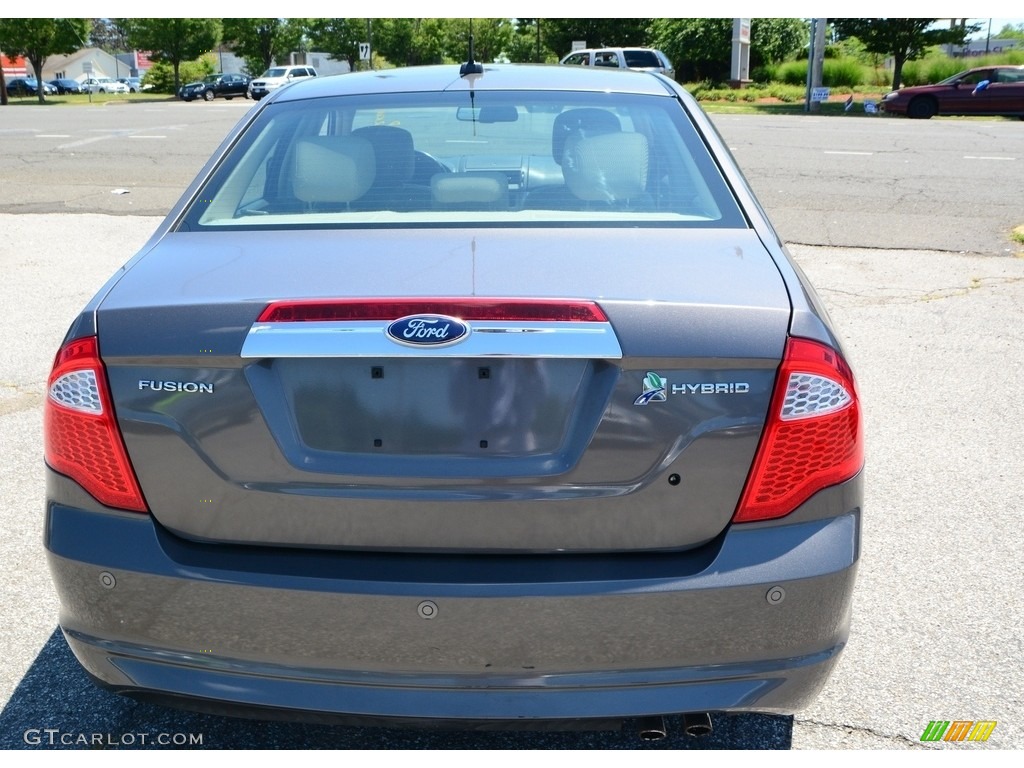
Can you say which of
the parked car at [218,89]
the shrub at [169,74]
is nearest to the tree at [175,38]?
the shrub at [169,74]

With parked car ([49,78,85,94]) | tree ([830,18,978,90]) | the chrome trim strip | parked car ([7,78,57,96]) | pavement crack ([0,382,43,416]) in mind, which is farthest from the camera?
parked car ([49,78,85,94])

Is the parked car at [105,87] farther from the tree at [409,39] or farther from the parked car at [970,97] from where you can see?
the parked car at [970,97]

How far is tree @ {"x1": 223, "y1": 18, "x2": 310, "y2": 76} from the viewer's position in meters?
71.2

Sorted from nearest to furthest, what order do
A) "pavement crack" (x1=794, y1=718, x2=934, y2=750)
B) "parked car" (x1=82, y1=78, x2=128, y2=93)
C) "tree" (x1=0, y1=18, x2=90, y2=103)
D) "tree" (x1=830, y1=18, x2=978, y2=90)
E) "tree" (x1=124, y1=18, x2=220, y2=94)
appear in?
"pavement crack" (x1=794, y1=718, x2=934, y2=750)
"tree" (x1=830, y1=18, x2=978, y2=90)
"tree" (x1=0, y1=18, x2=90, y2=103)
"tree" (x1=124, y1=18, x2=220, y2=94)
"parked car" (x1=82, y1=78, x2=128, y2=93)

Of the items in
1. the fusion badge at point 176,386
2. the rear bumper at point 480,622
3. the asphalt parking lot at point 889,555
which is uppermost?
the fusion badge at point 176,386

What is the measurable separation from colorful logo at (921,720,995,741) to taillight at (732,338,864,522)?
103 centimetres

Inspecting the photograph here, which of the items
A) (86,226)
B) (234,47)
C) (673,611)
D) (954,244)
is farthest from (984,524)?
(234,47)

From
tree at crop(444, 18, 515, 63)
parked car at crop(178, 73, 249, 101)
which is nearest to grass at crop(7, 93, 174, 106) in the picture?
parked car at crop(178, 73, 249, 101)

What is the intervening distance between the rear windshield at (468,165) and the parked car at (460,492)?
1.88 ft

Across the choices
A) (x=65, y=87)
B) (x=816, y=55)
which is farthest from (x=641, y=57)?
(x=65, y=87)

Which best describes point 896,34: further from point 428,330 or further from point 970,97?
point 428,330

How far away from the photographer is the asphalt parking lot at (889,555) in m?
2.77

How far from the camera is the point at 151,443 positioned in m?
2.17

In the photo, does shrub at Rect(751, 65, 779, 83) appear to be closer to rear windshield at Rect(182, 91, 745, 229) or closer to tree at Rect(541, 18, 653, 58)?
tree at Rect(541, 18, 653, 58)
